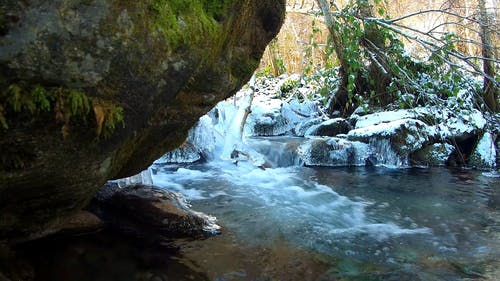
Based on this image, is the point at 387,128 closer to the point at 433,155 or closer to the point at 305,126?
the point at 433,155

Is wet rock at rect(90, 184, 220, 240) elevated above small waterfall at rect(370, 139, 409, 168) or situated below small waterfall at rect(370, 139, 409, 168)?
below

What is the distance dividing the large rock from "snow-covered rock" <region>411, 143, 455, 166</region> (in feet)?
26.5

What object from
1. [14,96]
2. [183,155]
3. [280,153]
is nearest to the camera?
[14,96]

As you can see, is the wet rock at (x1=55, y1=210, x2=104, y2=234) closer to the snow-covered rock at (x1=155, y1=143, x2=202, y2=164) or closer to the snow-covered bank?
the snow-covered bank

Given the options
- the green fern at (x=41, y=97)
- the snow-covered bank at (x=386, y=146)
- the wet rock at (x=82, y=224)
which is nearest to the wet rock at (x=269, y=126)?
the snow-covered bank at (x=386, y=146)

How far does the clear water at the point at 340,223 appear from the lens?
385cm

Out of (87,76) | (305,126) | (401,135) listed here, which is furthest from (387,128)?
(87,76)

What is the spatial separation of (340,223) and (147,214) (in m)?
2.39

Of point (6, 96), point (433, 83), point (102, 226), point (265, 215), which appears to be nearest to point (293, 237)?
point (265, 215)

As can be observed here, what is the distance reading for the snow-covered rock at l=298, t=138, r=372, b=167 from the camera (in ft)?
33.0

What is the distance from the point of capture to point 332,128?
1219 centimetres

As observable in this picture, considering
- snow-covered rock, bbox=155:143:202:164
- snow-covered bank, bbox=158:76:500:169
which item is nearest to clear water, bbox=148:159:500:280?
snow-covered rock, bbox=155:143:202:164

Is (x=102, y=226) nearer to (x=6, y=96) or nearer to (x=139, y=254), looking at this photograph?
(x=139, y=254)

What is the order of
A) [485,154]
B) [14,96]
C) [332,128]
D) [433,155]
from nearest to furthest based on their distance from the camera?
1. [14,96]
2. [485,154]
3. [433,155]
4. [332,128]
